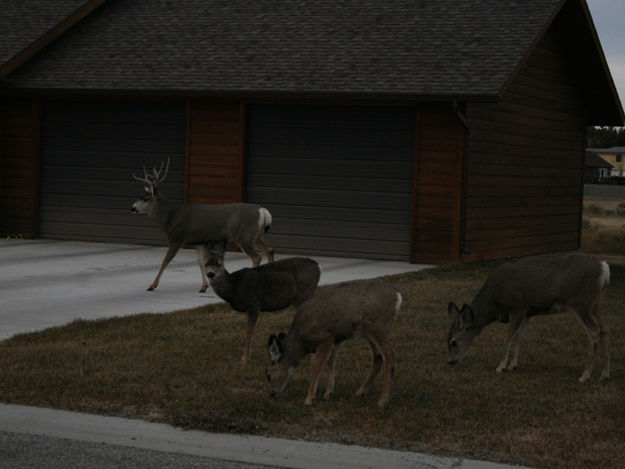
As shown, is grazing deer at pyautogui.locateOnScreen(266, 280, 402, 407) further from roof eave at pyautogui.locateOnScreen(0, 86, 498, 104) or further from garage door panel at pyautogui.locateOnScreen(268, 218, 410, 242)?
garage door panel at pyautogui.locateOnScreen(268, 218, 410, 242)

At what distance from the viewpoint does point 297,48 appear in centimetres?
2123

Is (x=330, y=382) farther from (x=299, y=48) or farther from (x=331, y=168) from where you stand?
(x=299, y=48)

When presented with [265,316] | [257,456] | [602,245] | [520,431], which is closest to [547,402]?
[520,431]

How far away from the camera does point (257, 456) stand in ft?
21.2

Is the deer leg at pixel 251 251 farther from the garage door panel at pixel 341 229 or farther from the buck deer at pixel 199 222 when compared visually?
the garage door panel at pixel 341 229

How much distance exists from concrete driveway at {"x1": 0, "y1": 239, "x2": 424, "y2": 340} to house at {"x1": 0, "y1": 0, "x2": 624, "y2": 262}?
1.04 meters

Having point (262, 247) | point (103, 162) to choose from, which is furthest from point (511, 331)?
point (103, 162)

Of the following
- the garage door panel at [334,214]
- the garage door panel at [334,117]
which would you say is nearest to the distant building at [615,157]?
the garage door panel at [334,117]

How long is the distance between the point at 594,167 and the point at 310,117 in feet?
301

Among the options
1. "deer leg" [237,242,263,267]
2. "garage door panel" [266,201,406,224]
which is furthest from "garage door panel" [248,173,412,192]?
"deer leg" [237,242,263,267]

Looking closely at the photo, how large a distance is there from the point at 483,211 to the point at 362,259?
8.58 ft

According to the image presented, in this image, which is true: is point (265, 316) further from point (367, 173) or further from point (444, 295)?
point (367, 173)

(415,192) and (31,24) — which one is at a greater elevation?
(31,24)

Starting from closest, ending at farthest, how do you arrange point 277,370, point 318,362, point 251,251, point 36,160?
1. point 318,362
2. point 277,370
3. point 251,251
4. point 36,160
